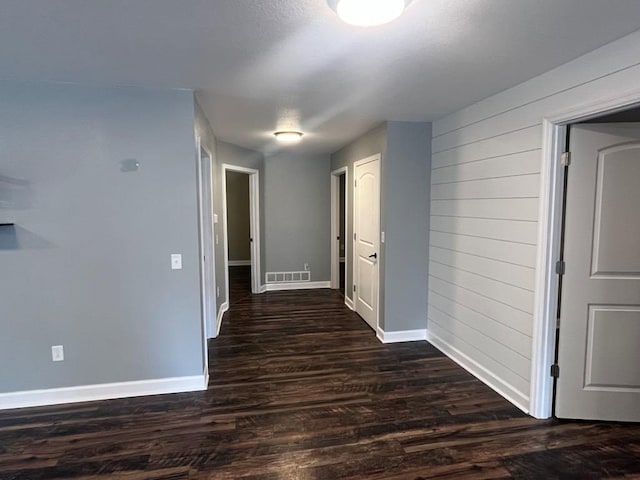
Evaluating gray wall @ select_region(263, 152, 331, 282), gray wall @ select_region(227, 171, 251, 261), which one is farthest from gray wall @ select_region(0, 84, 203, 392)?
gray wall @ select_region(227, 171, 251, 261)

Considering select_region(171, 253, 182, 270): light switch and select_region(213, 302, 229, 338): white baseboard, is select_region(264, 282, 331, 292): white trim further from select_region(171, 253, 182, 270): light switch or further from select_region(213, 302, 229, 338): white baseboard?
select_region(171, 253, 182, 270): light switch

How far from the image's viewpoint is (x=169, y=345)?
2861 millimetres

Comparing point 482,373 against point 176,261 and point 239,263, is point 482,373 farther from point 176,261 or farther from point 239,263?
point 239,263

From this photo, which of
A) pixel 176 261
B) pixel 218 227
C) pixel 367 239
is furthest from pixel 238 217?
pixel 176 261

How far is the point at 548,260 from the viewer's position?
242 cm

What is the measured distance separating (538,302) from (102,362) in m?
3.23

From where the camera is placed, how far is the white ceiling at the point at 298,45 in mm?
1604

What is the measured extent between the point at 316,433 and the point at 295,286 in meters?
4.09

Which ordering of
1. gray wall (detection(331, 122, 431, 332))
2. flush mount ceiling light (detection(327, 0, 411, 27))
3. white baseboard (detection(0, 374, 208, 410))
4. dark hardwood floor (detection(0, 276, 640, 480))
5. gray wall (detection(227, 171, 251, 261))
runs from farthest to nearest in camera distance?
gray wall (detection(227, 171, 251, 261)) < gray wall (detection(331, 122, 431, 332)) < white baseboard (detection(0, 374, 208, 410)) < dark hardwood floor (detection(0, 276, 640, 480)) < flush mount ceiling light (detection(327, 0, 411, 27))

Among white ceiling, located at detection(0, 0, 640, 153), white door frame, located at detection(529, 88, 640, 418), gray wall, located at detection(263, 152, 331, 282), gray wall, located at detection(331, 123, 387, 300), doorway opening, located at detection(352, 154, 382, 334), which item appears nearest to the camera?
white ceiling, located at detection(0, 0, 640, 153)

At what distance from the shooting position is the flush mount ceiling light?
4.85ft

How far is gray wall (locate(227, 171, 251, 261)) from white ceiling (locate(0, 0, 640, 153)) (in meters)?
5.61

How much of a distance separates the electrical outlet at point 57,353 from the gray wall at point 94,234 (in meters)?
0.03

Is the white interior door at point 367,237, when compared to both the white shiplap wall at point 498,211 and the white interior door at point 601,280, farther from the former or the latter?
the white interior door at point 601,280
